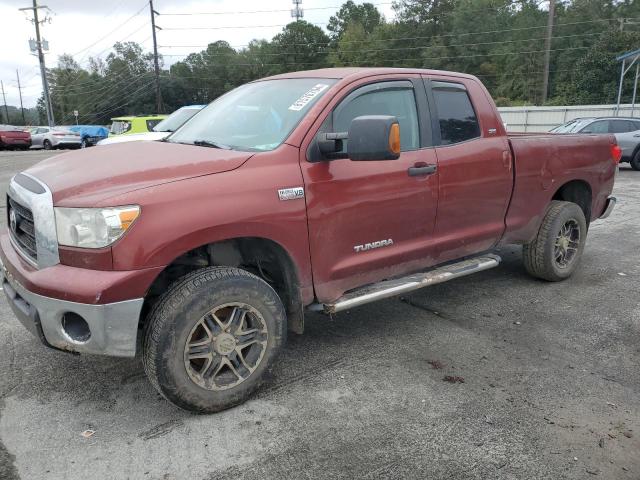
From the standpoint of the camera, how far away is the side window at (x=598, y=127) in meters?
14.9

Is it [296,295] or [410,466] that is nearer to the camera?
[410,466]

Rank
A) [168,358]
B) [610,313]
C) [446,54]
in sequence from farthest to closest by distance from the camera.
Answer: [446,54] → [610,313] → [168,358]

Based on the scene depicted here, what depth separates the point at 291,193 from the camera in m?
3.12

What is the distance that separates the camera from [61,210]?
2670 millimetres

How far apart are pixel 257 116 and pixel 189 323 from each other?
1.57 meters

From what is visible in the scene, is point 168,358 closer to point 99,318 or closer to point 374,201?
point 99,318

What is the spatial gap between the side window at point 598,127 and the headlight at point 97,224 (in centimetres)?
1504

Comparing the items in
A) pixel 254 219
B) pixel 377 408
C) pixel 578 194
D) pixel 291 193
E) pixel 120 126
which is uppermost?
pixel 120 126

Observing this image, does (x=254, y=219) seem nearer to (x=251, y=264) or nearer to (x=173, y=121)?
(x=251, y=264)

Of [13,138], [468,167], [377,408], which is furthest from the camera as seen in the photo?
[13,138]

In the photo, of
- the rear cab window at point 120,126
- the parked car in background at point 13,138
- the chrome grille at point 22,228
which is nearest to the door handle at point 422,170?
the chrome grille at point 22,228

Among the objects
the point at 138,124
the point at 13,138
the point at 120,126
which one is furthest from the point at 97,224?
the point at 13,138

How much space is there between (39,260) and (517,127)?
27681 millimetres

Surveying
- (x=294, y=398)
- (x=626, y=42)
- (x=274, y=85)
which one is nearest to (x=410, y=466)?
(x=294, y=398)
